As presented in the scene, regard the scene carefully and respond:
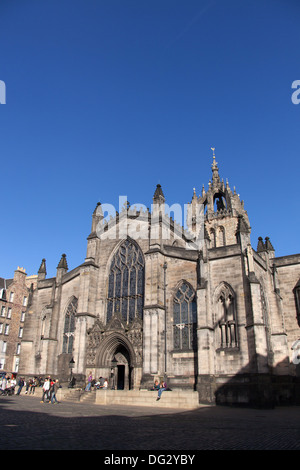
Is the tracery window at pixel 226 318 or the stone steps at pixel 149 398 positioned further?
the tracery window at pixel 226 318

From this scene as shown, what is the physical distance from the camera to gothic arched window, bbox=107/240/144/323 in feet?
98.6

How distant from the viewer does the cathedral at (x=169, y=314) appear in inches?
958

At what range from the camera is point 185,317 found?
27.3 meters

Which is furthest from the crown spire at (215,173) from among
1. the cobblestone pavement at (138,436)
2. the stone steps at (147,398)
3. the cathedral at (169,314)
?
the cobblestone pavement at (138,436)

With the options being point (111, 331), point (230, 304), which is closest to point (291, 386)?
point (230, 304)

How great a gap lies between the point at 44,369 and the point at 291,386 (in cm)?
2049

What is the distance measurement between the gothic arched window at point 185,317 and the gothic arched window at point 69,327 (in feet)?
33.8

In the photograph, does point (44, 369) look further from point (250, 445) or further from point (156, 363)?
point (250, 445)

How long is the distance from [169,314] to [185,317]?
1291 mm

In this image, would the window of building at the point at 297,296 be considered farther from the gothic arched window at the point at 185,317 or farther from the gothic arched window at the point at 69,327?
the gothic arched window at the point at 69,327

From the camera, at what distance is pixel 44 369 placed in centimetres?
3212

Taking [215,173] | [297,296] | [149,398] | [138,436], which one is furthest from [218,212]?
[138,436]

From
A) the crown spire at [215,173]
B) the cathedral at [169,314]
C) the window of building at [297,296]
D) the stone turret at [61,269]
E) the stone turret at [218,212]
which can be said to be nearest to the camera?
the cathedral at [169,314]

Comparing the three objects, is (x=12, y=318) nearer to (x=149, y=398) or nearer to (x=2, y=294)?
(x=2, y=294)
